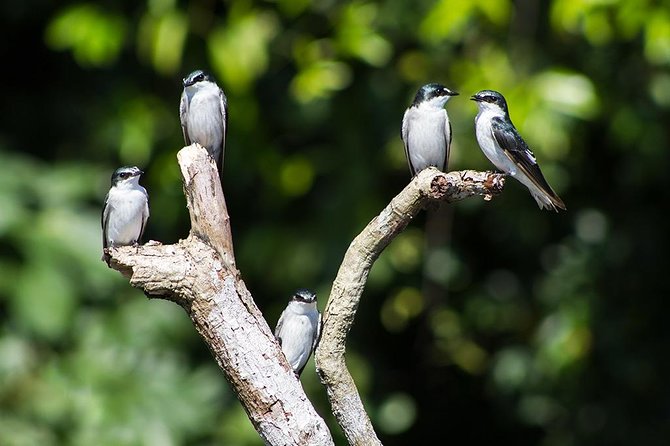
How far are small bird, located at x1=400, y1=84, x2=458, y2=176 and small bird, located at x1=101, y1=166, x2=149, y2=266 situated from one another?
3.78 feet

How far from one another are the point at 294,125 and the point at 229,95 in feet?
Answer: 2.21

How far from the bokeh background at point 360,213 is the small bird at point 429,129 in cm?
177

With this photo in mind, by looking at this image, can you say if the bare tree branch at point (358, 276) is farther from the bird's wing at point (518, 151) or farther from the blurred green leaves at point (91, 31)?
the blurred green leaves at point (91, 31)

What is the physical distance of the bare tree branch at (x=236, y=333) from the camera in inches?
156

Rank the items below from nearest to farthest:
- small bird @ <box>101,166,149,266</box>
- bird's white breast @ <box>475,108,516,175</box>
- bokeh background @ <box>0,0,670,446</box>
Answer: bird's white breast @ <box>475,108,516,175</box> → small bird @ <box>101,166,149,266</box> → bokeh background @ <box>0,0,670,446</box>

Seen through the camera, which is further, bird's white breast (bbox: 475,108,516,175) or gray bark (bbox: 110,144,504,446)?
bird's white breast (bbox: 475,108,516,175)

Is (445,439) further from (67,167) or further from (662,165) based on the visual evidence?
(67,167)

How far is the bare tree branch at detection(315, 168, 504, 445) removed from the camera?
4043mm

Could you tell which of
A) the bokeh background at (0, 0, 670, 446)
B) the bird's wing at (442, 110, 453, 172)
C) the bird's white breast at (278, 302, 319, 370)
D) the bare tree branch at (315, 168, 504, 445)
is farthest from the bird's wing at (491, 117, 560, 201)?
the bokeh background at (0, 0, 670, 446)

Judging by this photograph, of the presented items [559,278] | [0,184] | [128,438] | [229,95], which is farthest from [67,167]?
[559,278]

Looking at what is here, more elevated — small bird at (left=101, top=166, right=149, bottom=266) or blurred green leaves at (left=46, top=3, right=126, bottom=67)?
blurred green leaves at (left=46, top=3, right=126, bottom=67)

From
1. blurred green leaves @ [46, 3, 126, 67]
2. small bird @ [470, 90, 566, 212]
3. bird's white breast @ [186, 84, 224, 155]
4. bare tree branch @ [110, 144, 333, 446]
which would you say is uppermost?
blurred green leaves @ [46, 3, 126, 67]

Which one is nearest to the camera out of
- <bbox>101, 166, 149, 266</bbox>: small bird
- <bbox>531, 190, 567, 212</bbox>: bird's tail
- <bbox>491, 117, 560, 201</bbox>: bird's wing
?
<bbox>531, 190, 567, 212</bbox>: bird's tail

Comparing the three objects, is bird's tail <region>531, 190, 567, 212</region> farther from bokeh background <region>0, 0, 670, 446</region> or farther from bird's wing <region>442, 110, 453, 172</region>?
bokeh background <region>0, 0, 670, 446</region>
